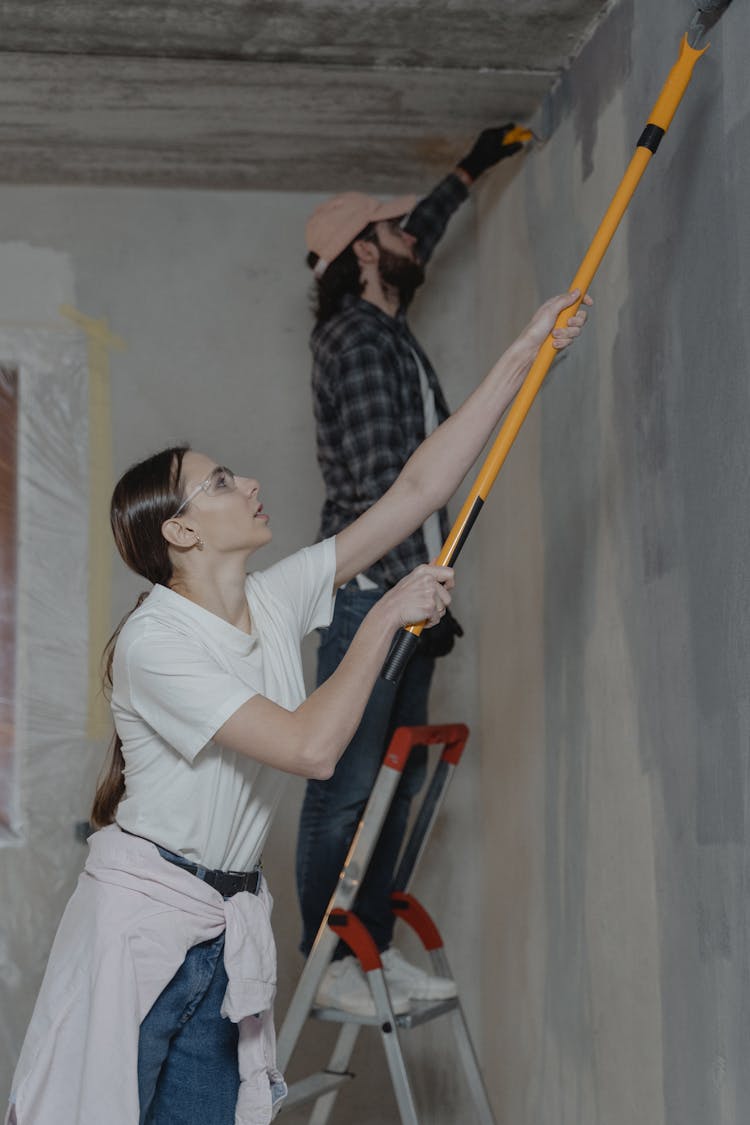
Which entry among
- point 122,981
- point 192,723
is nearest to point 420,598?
point 192,723

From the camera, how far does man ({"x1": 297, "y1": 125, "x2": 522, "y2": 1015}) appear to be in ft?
7.63

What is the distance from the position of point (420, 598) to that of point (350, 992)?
105 cm

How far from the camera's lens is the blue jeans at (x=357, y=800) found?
232 centimetres

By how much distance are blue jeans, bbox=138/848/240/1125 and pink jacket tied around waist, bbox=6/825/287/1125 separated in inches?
1.1

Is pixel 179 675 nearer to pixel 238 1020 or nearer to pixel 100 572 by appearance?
pixel 238 1020

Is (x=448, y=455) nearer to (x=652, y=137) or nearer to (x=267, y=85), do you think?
(x=652, y=137)

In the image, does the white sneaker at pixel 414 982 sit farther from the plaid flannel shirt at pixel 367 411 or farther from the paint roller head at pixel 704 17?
the paint roller head at pixel 704 17

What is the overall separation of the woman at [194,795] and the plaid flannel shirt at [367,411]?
0.61 metres

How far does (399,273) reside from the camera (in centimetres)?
264

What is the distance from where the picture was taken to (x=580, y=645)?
216 centimetres

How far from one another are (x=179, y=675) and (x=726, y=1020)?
0.80m

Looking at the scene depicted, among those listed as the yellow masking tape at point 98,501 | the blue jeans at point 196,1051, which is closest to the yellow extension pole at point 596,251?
the blue jeans at point 196,1051

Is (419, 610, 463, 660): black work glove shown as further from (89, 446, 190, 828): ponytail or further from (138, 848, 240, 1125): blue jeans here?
(138, 848, 240, 1125): blue jeans

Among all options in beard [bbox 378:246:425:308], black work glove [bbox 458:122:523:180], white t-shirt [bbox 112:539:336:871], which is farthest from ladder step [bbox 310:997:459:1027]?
black work glove [bbox 458:122:523:180]
